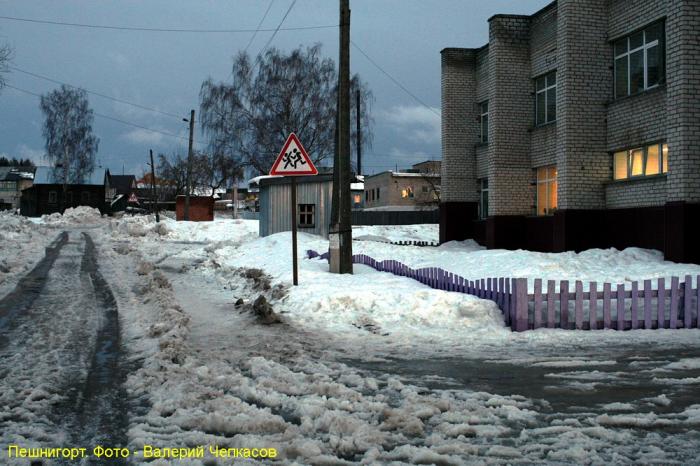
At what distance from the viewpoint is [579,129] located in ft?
63.0

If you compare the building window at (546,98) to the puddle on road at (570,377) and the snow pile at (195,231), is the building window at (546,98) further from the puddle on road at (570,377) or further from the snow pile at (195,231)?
the puddle on road at (570,377)

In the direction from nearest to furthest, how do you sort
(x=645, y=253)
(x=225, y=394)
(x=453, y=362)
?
(x=225, y=394), (x=453, y=362), (x=645, y=253)

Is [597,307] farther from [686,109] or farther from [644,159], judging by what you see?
[644,159]

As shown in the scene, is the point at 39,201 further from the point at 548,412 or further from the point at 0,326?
the point at 548,412

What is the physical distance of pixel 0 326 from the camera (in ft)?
29.0

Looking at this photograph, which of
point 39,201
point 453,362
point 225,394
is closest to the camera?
point 225,394

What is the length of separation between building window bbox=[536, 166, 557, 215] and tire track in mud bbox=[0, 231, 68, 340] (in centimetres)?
1695

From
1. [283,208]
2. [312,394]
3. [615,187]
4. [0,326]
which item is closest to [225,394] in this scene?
[312,394]

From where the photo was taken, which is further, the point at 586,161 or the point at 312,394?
the point at 586,161

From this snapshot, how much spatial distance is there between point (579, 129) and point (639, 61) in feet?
8.31

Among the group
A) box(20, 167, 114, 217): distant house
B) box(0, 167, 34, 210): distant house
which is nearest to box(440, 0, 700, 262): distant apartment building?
box(20, 167, 114, 217): distant house

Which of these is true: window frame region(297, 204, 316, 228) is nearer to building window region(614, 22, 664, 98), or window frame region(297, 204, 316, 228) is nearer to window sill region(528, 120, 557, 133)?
window sill region(528, 120, 557, 133)

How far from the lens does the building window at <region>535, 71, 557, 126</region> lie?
2267cm

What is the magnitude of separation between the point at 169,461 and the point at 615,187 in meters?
17.8
